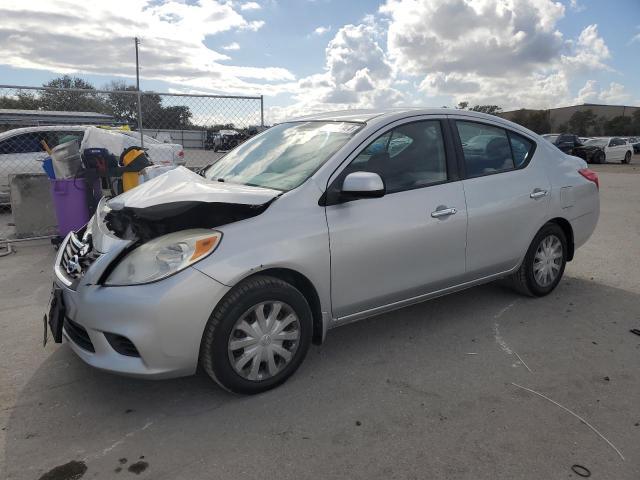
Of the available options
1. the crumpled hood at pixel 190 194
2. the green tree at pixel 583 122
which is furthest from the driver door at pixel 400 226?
the green tree at pixel 583 122

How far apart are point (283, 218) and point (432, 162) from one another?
1394mm

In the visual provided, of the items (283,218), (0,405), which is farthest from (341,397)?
(0,405)

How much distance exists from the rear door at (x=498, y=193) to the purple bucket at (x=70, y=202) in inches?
198

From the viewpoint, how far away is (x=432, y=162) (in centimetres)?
376

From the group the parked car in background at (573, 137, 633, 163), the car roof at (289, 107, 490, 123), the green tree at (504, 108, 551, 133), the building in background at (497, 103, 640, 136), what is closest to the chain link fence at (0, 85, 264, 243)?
the car roof at (289, 107, 490, 123)

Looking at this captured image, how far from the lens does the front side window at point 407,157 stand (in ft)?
11.4

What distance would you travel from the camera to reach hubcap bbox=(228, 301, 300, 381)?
9.43ft

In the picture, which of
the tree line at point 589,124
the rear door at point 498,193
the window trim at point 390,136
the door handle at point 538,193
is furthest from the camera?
the tree line at point 589,124

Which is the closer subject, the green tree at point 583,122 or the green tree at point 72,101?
the green tree at point 72,101

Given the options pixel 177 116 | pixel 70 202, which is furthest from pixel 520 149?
pixel 177 116

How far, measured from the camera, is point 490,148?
418 cm

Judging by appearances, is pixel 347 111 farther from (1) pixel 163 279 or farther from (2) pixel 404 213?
(1) pixel 163 279

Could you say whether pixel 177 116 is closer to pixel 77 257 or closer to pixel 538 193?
pixel 77 257

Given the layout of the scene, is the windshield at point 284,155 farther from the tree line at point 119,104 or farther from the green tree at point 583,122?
the green tree at point 583,122
